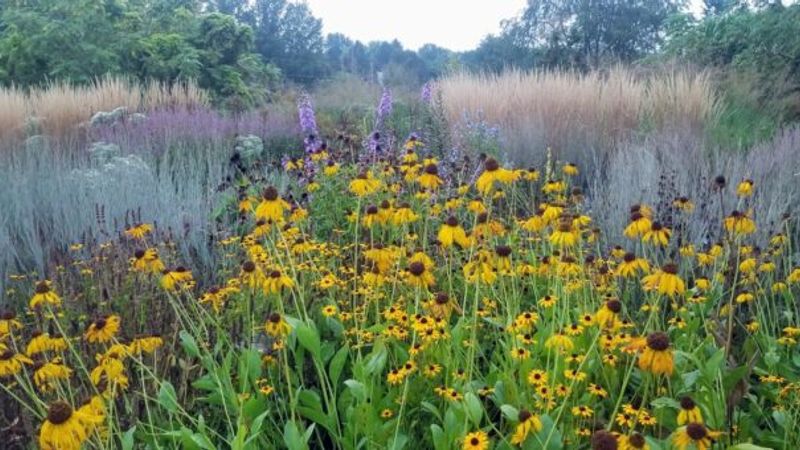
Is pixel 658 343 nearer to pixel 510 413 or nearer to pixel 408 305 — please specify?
pixel 510 413

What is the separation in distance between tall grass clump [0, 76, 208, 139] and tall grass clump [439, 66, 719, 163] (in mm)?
4109

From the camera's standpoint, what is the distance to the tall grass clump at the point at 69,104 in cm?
791

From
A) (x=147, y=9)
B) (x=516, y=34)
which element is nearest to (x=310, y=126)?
(x=147, y=9)

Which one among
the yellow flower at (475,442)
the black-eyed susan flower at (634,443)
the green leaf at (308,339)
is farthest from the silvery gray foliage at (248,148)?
the black-eyed susan flower at (634,443)

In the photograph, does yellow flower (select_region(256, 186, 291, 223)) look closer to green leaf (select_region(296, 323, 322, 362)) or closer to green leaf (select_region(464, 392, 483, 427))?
green leaf (select_region(296, 323, 322, 362))

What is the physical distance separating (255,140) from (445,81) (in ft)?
15.3

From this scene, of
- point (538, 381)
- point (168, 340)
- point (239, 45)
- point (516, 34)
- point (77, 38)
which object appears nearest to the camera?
point (538, 381)

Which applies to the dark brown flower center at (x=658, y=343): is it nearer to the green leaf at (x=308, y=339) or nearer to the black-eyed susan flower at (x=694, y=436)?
the black-eyed susan flower at (x=694, y=436)

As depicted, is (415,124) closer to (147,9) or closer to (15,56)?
(15,56)

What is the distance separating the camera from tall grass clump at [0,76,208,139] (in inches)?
311

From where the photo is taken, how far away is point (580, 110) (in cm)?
725

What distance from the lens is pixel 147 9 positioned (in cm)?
2097

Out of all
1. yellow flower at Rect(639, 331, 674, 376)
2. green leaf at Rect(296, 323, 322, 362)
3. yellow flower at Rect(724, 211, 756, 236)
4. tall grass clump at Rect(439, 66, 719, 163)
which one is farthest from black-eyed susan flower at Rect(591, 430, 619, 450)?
tall grass clump at Rect(439, 66, 719, 163)

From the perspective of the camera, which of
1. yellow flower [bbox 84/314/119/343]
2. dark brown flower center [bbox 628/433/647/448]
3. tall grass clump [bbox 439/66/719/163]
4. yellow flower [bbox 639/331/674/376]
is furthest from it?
tall grass clump [bbox 439/66/719/163]
